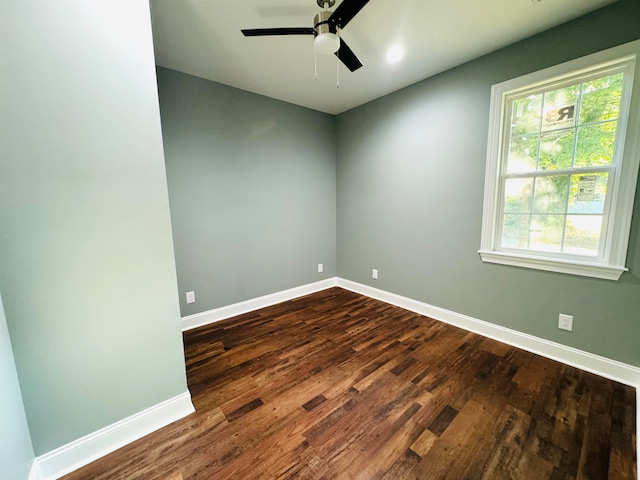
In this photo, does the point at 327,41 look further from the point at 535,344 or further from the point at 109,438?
the point at 535,344

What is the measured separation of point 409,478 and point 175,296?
1561 mm

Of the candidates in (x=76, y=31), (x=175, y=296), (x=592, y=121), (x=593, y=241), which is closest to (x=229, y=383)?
(x=175, y=296)

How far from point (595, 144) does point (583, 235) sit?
0.69 meters

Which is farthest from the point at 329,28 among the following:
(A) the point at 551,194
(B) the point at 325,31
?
(A) the point at 551,194

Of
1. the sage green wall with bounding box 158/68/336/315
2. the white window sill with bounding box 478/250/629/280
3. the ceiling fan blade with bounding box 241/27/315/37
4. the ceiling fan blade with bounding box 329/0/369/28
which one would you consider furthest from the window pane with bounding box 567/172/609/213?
the sage green wall with bounding box 158/68/336/315

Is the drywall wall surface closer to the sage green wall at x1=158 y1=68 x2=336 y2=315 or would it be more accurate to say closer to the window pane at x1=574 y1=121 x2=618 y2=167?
the sage green wall at x1=158 y1=68 x2=336 y2=315

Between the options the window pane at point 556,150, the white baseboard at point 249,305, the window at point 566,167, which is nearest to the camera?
the window at point 566,167

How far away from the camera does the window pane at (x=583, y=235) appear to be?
6.18 ft

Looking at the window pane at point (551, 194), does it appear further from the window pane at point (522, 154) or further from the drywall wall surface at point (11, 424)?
the drywall wall surface at point (11, 424)

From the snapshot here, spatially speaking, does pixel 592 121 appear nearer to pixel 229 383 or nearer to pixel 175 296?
pixel 175 296

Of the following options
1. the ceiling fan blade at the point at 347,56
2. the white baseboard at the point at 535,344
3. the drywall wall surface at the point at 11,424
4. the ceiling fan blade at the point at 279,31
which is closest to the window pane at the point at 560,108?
the ceiling fan blade at the point at 347,56

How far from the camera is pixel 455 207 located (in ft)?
8.44

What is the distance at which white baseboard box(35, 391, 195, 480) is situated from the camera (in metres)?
1.20

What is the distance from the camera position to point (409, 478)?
3.89 feet
